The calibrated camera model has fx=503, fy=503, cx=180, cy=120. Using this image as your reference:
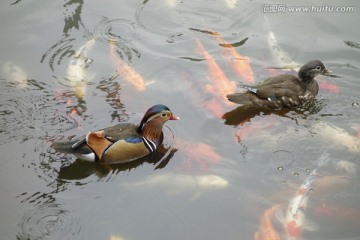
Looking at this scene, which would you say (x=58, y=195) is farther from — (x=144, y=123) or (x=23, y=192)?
(x=144, y=123)

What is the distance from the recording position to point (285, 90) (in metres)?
7.96

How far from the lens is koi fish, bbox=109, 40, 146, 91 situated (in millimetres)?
8384

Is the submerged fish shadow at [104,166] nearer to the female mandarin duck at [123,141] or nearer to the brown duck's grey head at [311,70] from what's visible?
the female mandarin duck at [123,141]

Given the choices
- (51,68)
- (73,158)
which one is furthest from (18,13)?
(73,158)

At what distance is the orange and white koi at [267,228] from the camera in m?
6.20

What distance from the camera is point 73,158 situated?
7.16 m

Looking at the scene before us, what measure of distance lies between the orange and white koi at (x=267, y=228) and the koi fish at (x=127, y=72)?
3.05 metres

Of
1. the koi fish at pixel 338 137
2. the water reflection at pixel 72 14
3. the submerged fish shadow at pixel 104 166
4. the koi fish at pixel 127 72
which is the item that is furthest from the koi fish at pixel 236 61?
the water reflection at pixel 72 14

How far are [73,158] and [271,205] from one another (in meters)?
2.83

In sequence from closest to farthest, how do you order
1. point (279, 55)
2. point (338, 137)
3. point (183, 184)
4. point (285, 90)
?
point (183, 184), point (338, 137), point (285, 90), point (279, 55)

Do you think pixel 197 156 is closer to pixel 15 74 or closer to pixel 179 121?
pixel 179 121

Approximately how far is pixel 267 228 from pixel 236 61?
11.6 ft

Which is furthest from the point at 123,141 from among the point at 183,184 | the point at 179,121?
the point at 179,121

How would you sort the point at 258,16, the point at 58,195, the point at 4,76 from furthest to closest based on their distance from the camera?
1. the point at 258,16
2. the point at 4,76
3. the point at 58,195
